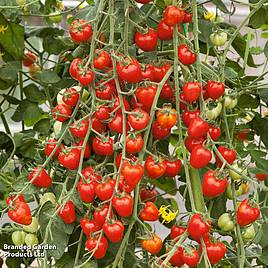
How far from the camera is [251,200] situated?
2.12 feet

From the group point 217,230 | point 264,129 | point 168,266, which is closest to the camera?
point 168,266

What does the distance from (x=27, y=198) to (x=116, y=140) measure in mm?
147

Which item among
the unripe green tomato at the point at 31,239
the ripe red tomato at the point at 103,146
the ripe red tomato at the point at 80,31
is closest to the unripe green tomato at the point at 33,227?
the unripe green tomato at the point at 31,239

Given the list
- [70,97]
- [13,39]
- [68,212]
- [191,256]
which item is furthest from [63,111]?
[13,39]

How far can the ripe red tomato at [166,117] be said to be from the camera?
63cm

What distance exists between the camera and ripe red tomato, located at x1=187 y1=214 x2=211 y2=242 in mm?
602

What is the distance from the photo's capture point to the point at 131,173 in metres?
A: 0.59

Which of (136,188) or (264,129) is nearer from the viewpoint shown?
(136,188)

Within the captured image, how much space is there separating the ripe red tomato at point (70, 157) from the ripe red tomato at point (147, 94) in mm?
92

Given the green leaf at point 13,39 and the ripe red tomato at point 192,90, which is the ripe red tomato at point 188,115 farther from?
the green leaf at point 13,39

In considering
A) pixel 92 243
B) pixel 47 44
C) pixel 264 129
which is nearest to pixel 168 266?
pixel 92 243

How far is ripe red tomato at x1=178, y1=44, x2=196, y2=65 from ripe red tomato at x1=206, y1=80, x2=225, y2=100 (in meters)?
0.05

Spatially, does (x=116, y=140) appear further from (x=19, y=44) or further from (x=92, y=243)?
(x=19, y=44)

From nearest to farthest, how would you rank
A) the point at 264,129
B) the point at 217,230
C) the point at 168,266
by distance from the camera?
the point at 168,266
the point at 217,230
the point at 264,129
